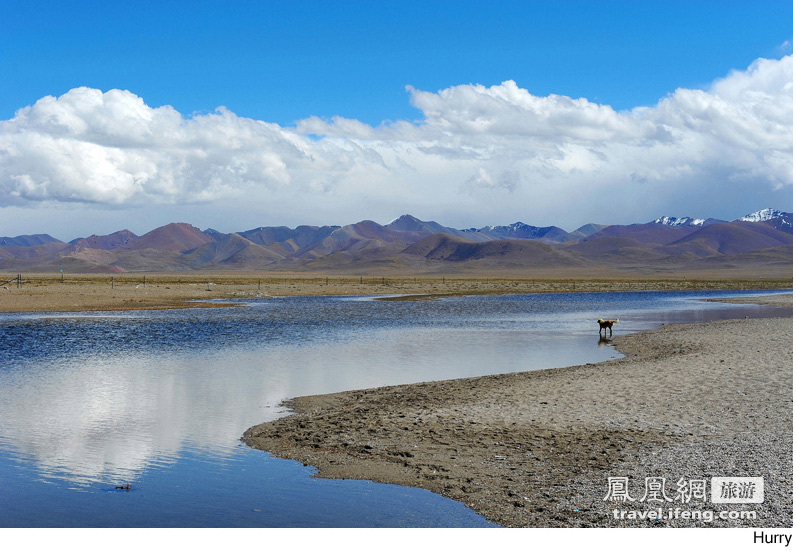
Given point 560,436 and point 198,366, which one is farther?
point 198,366

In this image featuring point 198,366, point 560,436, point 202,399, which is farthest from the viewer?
point 198,366

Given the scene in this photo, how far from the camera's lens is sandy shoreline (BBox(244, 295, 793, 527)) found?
984cm

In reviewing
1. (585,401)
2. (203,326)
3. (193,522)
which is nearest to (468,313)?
(203,326)

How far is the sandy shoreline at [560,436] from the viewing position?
984 centimetres

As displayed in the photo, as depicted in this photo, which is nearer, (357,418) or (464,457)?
(464,457)

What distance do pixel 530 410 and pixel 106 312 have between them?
42778 millimetres

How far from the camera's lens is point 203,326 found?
127 feet

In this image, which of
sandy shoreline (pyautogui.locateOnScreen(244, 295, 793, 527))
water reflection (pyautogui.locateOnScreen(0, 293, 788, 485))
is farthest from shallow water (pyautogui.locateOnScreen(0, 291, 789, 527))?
sandy shoreline (pyautogui.locateOnScreen(244, 295, 793, 527))

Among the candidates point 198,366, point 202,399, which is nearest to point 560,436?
point 202,399

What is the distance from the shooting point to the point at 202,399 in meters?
17.8

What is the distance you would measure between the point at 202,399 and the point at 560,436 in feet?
30.7

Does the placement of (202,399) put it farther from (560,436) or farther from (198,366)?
(560,436)

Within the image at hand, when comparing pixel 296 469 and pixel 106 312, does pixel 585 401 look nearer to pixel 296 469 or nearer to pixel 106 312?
pixel 296 469

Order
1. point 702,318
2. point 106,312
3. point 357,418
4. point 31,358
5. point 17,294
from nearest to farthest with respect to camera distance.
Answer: point 357,418, point 31,358, point 702,318, point 106,312, point 17,294
